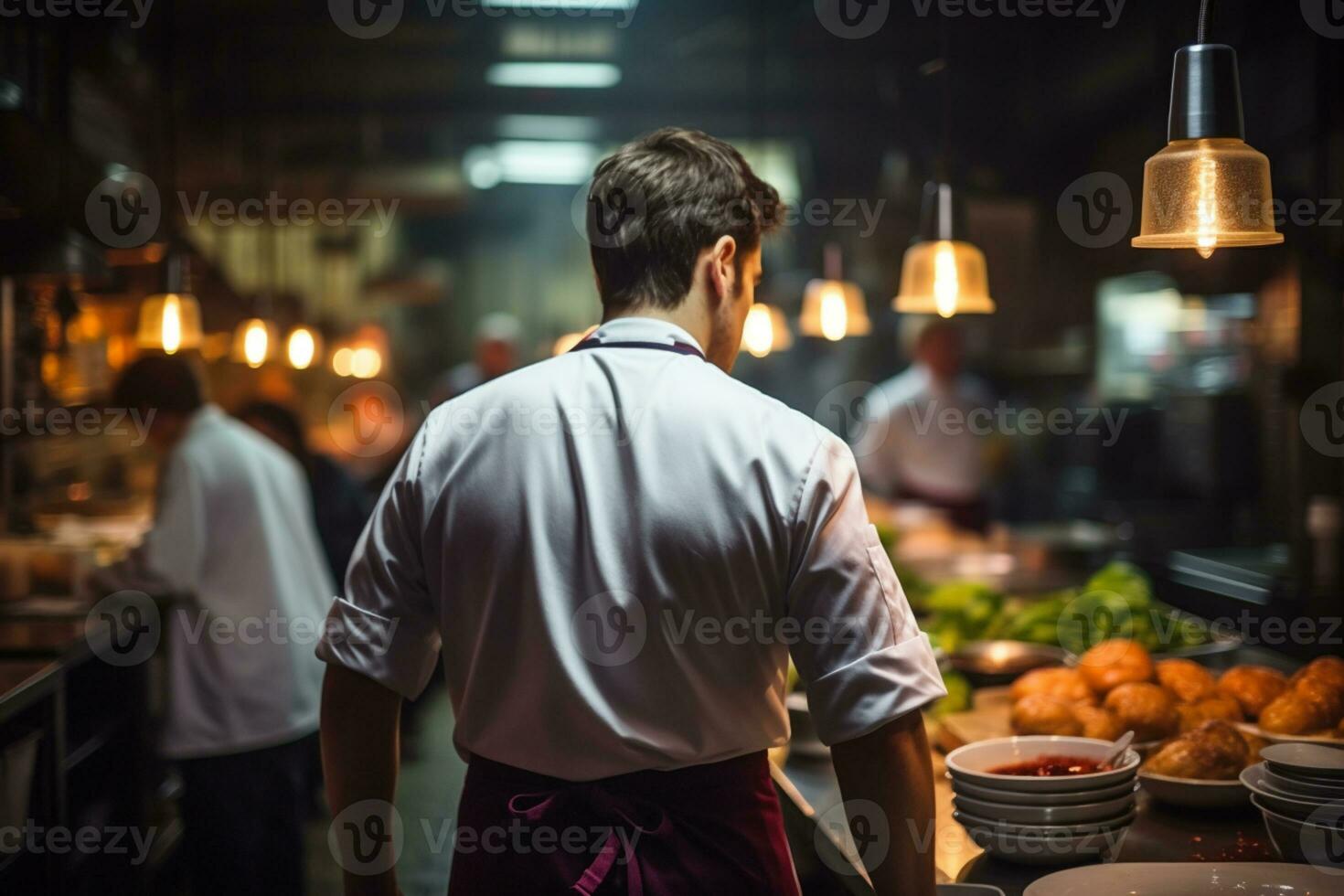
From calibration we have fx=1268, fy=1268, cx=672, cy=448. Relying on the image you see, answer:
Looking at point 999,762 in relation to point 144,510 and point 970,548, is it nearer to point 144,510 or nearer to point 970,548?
point 970,548

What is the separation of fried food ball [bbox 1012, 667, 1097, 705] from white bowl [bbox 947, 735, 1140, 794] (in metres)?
0.28

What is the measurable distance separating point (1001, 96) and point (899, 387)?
195 cm

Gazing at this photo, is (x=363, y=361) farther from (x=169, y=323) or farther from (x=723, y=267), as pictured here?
(x=723, y=267)

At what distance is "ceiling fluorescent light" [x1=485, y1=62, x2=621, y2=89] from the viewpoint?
286 inches

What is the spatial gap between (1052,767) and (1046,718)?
289 millimetres

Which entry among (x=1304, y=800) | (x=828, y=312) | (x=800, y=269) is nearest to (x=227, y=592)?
(x=828, y=312)

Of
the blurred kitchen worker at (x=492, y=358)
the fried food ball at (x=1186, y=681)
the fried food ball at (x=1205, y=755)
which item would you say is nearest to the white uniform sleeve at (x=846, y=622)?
the fried food ball at (x=1205, y=755)

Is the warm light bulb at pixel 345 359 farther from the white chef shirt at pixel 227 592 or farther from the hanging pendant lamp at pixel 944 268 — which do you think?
the hanging pendant lamp at pixel 944 268

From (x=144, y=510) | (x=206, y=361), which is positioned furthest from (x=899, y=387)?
(x=206, y=361)

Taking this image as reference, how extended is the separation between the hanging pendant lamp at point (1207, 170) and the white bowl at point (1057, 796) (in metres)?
0.82

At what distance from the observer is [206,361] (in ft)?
34.7

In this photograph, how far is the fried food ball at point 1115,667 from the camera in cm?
241

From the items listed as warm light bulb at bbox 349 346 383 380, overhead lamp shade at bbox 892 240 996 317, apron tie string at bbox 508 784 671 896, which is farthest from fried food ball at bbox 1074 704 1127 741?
warm light bulb at bbox 349 346 383 380

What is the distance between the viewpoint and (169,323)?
4.83 meters
